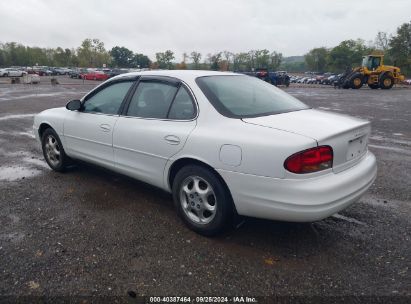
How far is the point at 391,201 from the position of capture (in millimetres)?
4273

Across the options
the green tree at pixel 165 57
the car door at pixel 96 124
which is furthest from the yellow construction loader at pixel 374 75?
the green tree at pixel 165 57

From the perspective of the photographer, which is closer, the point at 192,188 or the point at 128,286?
the point at 128,286

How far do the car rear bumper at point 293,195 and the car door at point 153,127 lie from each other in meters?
0.73

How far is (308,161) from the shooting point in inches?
109

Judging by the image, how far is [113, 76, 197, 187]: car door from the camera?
3.45 metres

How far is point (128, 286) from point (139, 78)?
2.40 m

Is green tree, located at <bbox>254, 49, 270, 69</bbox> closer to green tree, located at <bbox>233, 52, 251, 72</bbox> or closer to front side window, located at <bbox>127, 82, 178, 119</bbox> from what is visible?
green tree, located at <bbox>233, 52, 251, 72</bbox>

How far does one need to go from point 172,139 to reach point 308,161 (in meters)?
1.33

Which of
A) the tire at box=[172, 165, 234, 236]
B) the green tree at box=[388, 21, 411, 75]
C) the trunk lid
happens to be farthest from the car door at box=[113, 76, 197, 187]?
the green tree at box=[388, 21, 411, 75]

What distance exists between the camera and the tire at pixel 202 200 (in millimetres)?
3113

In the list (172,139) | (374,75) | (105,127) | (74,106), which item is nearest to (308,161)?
(172,139)

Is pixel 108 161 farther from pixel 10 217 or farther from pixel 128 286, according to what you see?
pixel 128 286

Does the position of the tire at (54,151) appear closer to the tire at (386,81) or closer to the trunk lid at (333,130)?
the trunk lid at (333,130)

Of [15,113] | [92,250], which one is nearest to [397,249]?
[92,250]
